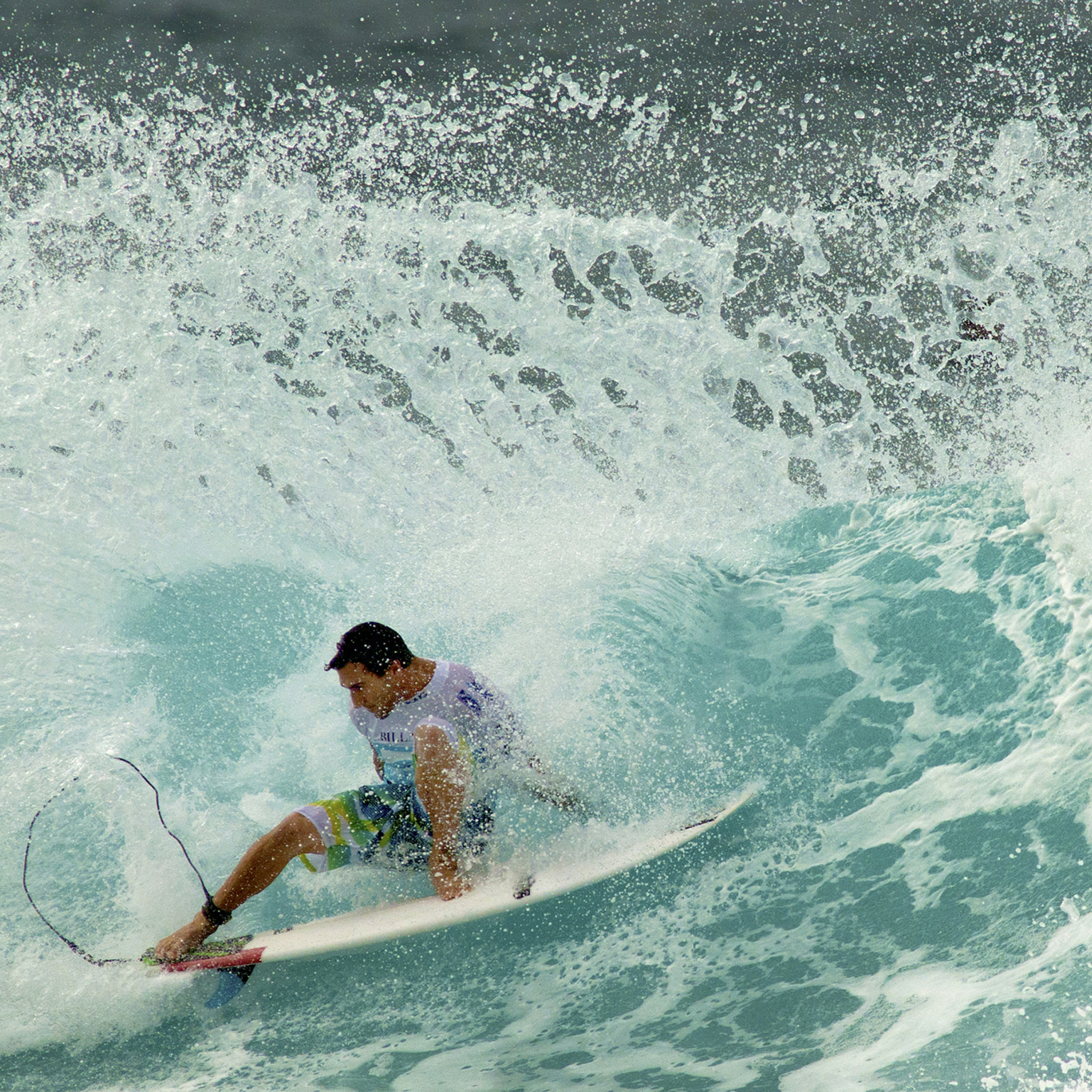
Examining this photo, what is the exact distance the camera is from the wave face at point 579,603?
326cm

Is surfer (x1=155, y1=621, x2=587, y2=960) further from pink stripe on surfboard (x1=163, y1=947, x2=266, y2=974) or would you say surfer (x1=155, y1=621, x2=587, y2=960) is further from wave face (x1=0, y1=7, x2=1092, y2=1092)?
wave face (x1=0, y1=7, x2=1092, y2=1092)

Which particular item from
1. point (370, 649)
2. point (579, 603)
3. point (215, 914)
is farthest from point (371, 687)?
point (579, 603)

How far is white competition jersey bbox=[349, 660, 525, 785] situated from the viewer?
10.3 ft

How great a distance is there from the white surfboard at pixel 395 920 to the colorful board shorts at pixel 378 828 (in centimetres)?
16

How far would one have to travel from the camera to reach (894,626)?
14.6 ft

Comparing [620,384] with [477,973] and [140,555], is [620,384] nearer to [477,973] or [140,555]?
[140,555]

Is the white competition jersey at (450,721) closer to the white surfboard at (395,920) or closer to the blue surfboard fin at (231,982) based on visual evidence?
the white surfboard at (395,920)

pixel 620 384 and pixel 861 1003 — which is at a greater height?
pixel 620 384

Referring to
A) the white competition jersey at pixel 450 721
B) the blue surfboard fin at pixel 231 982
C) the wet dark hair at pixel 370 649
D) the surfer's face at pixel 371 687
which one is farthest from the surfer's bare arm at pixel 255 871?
the wet dark hair at pixel 370 649

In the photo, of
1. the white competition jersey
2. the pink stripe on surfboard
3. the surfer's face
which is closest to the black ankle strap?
the pink stripe on surfboard

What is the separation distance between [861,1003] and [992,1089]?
0.44 metres

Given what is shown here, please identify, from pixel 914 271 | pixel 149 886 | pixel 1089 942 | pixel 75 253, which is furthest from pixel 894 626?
pixel 75 253

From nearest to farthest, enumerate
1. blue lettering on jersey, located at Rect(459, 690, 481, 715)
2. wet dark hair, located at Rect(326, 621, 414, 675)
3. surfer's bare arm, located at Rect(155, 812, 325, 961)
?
1. wet dark hair, located at Rect(326, 621, 414, 675)
2. surfer's bare arm, located at Rect(155, 812, 325, 961)
3. blue lettering on jersey, located at Rect(459, 690, 481, 715)

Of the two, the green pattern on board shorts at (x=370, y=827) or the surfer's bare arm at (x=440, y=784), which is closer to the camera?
the surfer's bare arm at (x=440, y=784)
